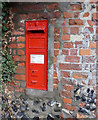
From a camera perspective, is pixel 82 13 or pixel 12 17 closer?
pixel 82 13

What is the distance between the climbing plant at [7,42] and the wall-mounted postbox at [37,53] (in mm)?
267

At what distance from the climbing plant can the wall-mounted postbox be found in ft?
0.88

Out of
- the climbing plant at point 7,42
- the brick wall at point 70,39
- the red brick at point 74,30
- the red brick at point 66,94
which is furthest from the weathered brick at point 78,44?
the climbing plant at point 7,42

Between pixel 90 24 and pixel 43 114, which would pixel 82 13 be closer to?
pixel 90 24

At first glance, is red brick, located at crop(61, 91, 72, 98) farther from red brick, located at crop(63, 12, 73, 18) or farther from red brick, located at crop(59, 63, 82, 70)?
red brick, located at crop(63, 12, 73, 18)

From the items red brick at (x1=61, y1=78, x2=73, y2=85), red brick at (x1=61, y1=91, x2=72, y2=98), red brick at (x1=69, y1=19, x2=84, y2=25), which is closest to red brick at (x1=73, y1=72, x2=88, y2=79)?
red brick at (x1=61, y1=78, x2=73, y2=85)

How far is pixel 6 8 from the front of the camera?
1870 millimetres

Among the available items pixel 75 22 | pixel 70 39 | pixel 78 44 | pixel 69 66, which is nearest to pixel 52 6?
pixel 75 22

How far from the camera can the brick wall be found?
165cm

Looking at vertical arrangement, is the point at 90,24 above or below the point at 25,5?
below

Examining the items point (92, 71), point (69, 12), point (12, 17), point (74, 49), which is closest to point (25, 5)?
point (12, 17)

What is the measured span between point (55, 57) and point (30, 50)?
40 cm

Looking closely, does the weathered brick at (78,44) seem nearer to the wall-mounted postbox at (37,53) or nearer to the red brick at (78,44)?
the red brick at (78,44)

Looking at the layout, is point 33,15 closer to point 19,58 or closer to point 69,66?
point 19,58
